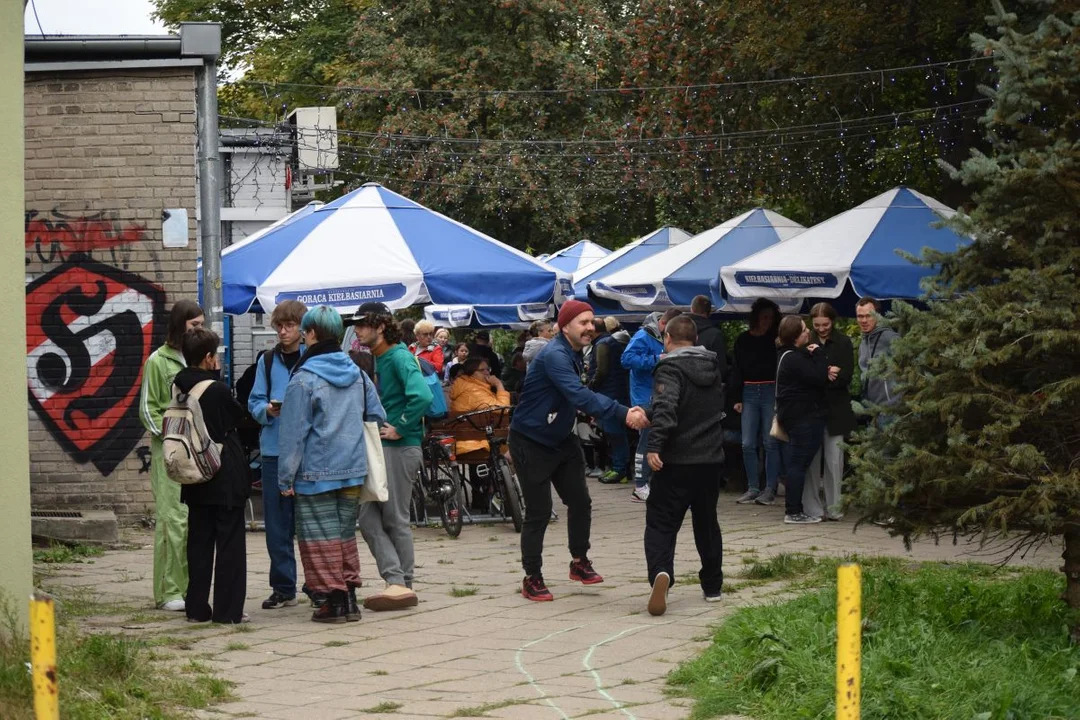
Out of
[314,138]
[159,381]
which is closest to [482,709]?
[159,381]

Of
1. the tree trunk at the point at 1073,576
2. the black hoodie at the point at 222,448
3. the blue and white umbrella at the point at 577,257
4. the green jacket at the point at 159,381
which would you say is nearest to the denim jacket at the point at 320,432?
the black hoodie at the point at 222,448

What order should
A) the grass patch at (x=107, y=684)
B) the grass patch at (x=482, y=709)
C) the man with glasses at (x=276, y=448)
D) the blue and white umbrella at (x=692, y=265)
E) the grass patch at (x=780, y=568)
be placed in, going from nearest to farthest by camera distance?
the grass patch at (x=107, y=684)
the grass patch at (x=482, y=709)
the man with glasses at (x=276, y=448)
the grass patch at (x=780, y=568)
the blue and white umbrella at (x=692, y=265)

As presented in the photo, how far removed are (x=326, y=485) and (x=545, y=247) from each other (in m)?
28.4

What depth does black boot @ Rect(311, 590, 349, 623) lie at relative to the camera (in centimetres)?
891

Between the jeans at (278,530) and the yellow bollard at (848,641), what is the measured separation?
5.60m

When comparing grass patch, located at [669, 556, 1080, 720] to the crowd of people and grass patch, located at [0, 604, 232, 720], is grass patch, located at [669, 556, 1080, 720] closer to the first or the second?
the crowd of people

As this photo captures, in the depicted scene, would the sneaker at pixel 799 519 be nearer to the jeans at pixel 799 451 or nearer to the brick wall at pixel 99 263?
the jeans at pixel 799 451

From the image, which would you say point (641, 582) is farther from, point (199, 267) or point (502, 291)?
point (199, 267)

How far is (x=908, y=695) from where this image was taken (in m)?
6.11

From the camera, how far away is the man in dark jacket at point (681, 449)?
9039 millimetres

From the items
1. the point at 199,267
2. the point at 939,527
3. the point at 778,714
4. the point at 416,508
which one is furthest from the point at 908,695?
the point at 199,267

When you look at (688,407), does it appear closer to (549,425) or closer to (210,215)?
(549,425)

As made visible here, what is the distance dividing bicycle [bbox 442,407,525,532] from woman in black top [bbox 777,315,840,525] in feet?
8.16

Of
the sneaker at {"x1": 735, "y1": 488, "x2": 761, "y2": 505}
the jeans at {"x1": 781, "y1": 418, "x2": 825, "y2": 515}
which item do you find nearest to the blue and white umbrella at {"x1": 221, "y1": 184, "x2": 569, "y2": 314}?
the jeans at {"x1": 781, "y1": 418, "x2": 825, "y2": 515}
